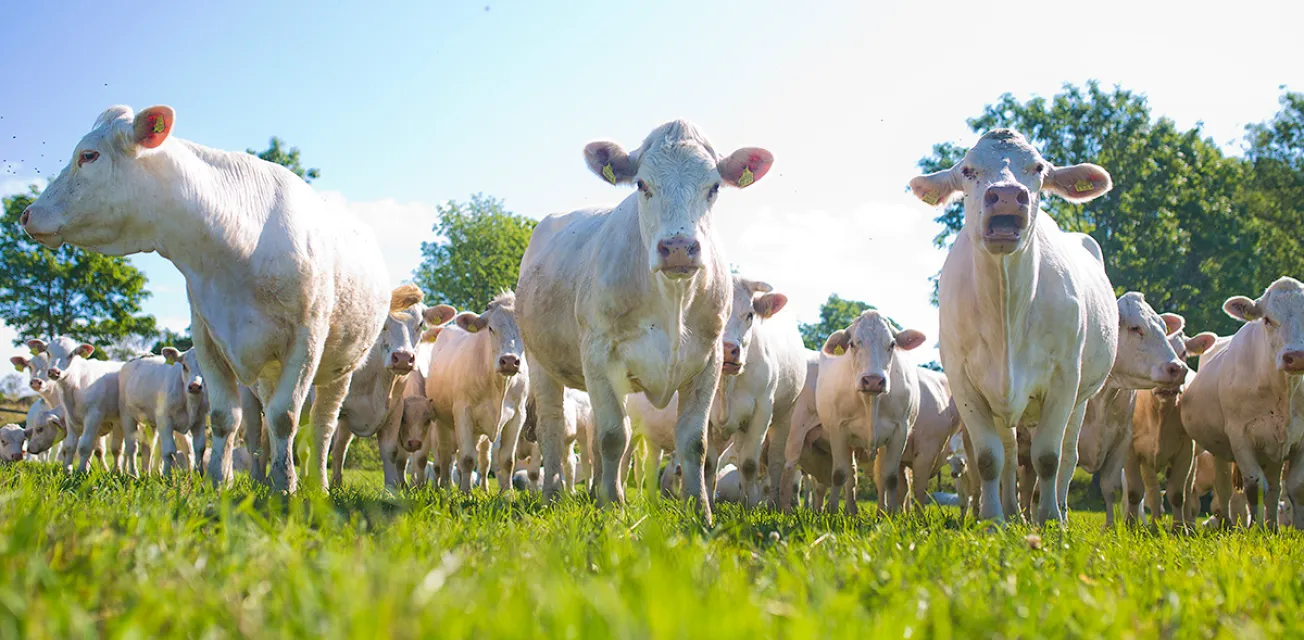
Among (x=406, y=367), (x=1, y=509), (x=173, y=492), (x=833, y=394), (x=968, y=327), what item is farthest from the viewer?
(x=833, y=394)

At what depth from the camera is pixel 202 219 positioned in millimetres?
6152

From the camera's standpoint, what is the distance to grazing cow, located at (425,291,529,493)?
1162 centimetres

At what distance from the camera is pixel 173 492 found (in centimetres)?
439

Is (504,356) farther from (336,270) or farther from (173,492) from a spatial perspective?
(173,492)

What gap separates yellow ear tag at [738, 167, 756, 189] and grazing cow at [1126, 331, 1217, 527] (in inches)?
280

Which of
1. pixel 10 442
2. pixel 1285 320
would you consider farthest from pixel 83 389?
pixel 1285 320

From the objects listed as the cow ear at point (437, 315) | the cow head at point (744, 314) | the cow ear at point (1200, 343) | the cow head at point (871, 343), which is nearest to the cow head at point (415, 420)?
the cow ear at point (437, 315)

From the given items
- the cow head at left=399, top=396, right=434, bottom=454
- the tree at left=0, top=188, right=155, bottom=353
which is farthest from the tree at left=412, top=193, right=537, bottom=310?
the cow head at left=399, top=396, right=434, bottom=454

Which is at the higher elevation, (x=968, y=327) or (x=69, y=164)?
(x=69, y=164)

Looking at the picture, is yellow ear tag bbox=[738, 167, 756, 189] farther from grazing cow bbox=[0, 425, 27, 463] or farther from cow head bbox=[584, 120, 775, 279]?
grazing cow bbox=[0, 425, 27, 463]

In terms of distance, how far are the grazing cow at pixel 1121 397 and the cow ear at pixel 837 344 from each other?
2776mm

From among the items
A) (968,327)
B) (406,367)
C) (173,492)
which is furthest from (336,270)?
(968,327)

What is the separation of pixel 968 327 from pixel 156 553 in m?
5.65

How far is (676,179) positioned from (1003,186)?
80.9 inches
